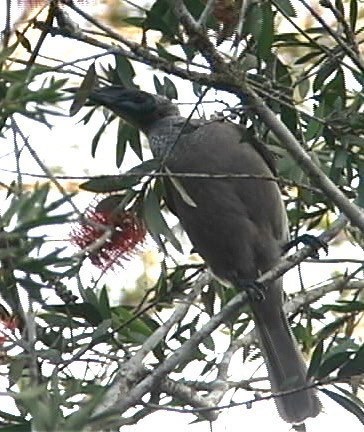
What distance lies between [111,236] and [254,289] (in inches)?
46.4

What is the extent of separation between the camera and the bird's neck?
420 centimetres

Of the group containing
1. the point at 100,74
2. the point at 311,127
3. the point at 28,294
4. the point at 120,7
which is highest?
the point at 120,7

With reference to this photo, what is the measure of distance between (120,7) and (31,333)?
103 inches

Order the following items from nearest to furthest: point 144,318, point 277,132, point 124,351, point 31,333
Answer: point 31,333 < point 277,132 < point 124,351 < point 144,318

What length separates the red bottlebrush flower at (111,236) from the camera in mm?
2645

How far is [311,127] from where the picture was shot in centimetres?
330

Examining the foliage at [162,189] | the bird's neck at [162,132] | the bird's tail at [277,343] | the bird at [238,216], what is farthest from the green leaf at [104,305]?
the bird's neck at [162,132]

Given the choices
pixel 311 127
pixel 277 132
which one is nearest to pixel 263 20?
pixel 311 127

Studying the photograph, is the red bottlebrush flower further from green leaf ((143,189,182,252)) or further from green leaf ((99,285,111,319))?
green leaf ((99,285,111,319))

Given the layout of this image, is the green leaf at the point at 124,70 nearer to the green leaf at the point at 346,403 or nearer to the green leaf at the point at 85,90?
the green leaf at the point at 85,90

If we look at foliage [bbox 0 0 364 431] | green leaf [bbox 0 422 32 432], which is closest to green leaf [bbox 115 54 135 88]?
foliage [bbox 0 0 364 431]

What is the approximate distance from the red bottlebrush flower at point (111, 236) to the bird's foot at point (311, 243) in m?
0.56

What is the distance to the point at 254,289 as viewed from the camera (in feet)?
12.8

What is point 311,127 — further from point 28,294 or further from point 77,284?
point 28,294
